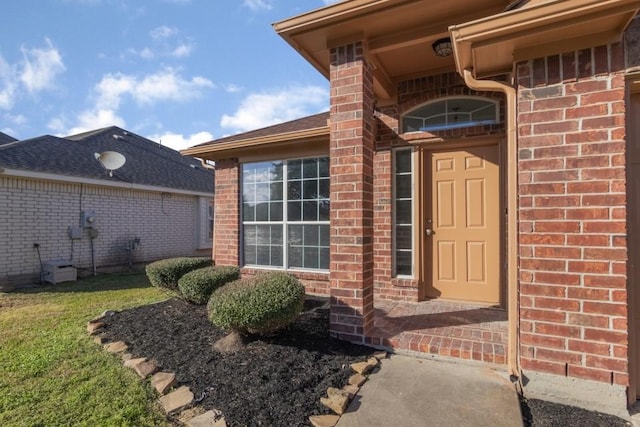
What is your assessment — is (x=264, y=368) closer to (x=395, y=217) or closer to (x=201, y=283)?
(x=201, y=283)

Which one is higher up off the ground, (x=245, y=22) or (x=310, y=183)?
(x=245, y=22)

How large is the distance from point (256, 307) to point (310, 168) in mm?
2793

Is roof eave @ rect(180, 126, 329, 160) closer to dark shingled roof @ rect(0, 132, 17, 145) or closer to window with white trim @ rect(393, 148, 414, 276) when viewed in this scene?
window with white trim @ rect(393, 148, 414, 276)

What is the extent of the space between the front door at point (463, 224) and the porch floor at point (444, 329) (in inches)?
10.1

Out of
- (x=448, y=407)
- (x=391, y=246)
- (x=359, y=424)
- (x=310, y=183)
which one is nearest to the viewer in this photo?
(x=359, y=424)

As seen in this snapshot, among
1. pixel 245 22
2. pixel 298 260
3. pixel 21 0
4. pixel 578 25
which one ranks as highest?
pixel 21 0

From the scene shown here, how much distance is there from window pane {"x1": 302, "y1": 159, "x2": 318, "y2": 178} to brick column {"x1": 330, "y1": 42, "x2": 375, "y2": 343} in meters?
1.82

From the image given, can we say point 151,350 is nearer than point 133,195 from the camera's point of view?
Yes

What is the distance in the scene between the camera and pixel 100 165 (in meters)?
8.95

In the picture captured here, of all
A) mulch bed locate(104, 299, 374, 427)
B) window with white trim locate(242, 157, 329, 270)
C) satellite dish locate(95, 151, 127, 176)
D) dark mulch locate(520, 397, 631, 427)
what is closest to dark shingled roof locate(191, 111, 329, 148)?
window with white trim locate(242, 157, 329, 270)

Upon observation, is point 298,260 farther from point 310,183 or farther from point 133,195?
point 133,195

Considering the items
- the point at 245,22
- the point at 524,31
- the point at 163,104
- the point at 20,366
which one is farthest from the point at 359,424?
the point at 163,104

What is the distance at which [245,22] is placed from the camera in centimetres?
573

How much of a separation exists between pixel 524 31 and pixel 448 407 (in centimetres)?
254
